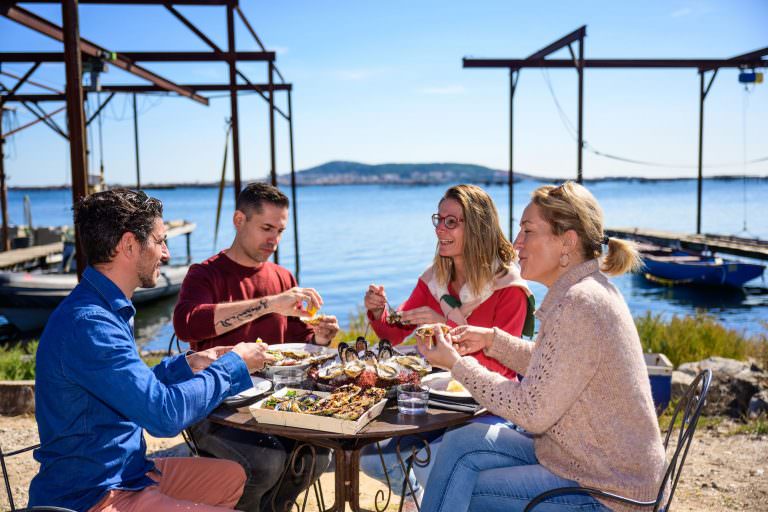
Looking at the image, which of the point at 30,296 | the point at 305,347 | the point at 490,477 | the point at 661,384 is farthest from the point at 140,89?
the point at 490,477

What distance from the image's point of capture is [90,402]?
83.0 inches

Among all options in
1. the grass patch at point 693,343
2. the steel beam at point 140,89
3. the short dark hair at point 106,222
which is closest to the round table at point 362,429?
the short dark hair at point 106,222

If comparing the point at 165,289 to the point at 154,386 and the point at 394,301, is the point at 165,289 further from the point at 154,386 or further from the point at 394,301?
the point at 154,386

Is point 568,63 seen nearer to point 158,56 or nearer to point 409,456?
point 158,56

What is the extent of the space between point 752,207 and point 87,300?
6633 centimetres

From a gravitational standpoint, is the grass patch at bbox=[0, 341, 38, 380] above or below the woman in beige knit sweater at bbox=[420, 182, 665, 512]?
below

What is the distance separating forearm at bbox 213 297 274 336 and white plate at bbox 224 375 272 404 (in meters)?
0.59

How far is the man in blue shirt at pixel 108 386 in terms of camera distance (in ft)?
6.77

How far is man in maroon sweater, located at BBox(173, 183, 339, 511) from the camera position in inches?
126

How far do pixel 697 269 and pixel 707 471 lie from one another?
1652 cm

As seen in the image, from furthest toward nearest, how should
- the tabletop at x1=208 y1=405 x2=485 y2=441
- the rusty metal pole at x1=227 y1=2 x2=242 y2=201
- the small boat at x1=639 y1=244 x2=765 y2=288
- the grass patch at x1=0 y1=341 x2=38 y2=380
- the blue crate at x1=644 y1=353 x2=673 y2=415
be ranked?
the small boat at x1=639 y1=244 x2=765 y2=288 → the rusty metal pole at x1=227 y1=2 x2=242 y2=201 → the grass patch at x1=0 y1=341 x2=38 y2=380 → the blue crate at x1=644 y1=353 x2=673 y2=415 → the tabletop at x1=208 y1=405 x2=485 y2=441

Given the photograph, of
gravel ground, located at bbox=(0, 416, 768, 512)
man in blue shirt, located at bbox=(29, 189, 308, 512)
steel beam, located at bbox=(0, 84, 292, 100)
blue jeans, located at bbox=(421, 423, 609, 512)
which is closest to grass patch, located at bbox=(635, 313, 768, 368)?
gravel ground, located at bbox=(0, 416, 768, 512)

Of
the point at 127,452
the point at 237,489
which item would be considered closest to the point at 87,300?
the point at 127,452

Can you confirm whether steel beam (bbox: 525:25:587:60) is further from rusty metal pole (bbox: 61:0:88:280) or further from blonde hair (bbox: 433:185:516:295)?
rusty metal pole (bbox: 61:0:88:280)
